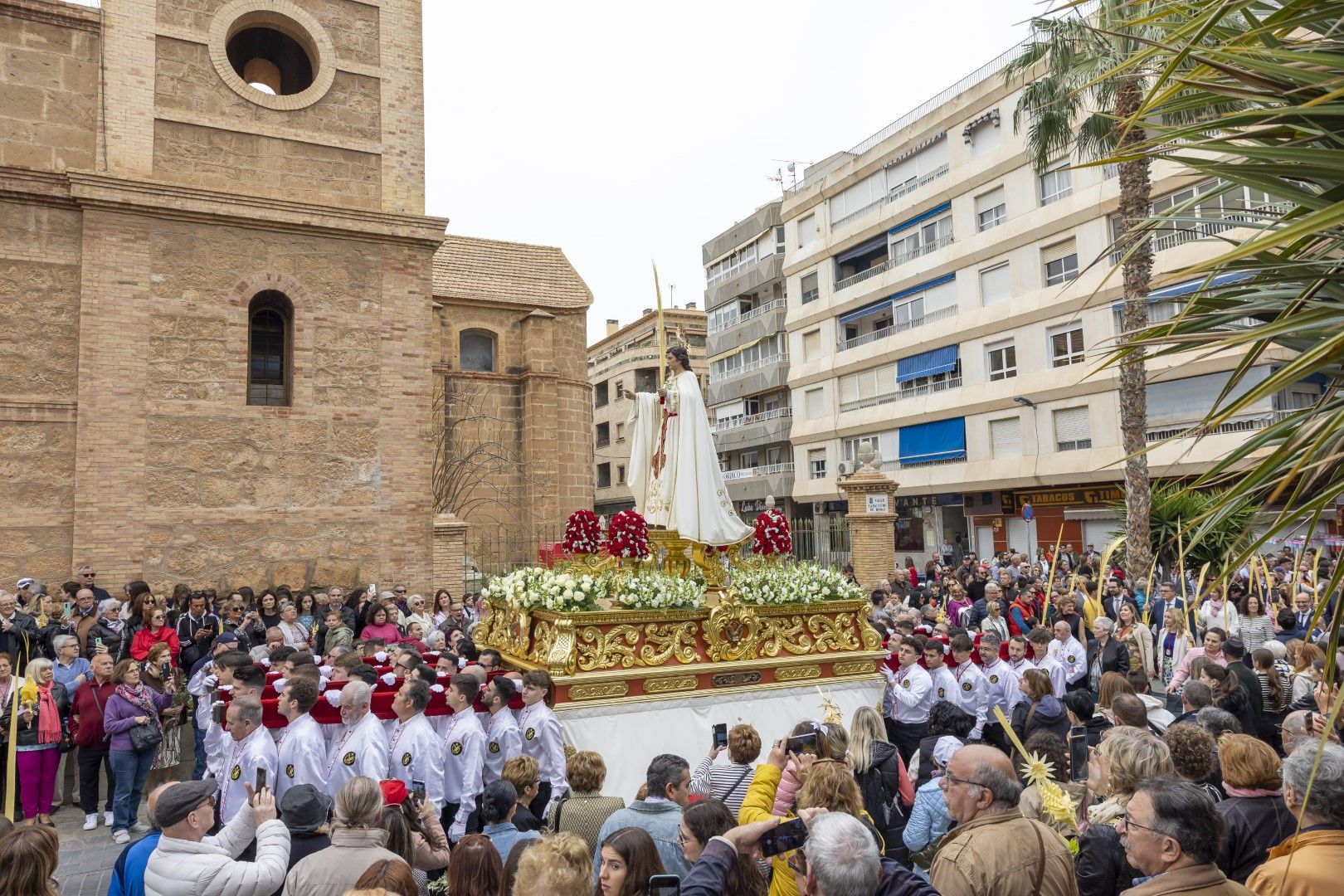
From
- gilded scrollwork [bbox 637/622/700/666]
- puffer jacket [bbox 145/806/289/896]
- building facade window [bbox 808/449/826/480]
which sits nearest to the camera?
puffer jacket [bbox 145/806/289/896]

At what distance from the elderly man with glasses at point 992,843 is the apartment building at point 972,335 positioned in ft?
70.9

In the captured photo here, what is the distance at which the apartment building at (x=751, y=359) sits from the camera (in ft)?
141

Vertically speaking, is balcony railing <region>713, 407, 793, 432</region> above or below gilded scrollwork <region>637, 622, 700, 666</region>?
above

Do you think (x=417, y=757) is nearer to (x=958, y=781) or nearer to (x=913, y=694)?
(x=958, y=781)

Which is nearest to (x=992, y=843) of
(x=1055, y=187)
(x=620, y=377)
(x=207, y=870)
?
(x=207, y=870)

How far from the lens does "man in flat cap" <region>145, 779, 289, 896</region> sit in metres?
3.88

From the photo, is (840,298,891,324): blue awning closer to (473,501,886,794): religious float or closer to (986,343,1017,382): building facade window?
(986,343,1017,382): building facade window

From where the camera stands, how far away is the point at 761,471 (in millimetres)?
43906

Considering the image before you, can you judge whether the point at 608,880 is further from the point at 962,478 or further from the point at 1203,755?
the point at 962,478

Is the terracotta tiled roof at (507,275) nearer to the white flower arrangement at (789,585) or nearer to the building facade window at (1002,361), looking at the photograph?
the building facade window at (1002,361)

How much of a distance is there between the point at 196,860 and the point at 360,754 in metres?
2.46

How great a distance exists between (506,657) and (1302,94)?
8.47 metres

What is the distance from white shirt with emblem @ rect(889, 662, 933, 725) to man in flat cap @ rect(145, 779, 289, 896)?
5882mm


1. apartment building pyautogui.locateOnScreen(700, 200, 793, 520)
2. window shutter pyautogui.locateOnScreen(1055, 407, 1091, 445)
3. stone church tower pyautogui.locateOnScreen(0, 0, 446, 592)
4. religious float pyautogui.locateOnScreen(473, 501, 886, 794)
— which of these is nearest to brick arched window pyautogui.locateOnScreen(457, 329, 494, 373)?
stone church tower pyautogui.locateOnScreen(0, 0, 446, 592)
